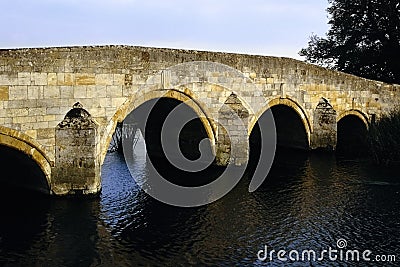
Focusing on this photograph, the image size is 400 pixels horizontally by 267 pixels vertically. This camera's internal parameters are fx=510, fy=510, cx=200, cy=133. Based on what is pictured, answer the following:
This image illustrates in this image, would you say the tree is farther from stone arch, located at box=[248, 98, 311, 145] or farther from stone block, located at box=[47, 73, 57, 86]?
stone block, located at box=[47, 73, 57, 86]

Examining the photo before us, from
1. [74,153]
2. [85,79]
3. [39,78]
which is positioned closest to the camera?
[39,78]

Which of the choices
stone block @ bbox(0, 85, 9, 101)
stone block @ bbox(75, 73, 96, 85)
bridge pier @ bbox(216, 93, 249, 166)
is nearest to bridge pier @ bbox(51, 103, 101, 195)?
stone block @ bbox(75, 73, 96, 85)

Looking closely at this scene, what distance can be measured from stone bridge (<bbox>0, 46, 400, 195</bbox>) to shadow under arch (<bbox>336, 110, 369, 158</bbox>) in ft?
2.74

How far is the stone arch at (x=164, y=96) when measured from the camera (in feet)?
37.6

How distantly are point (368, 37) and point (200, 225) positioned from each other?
58.7 feet

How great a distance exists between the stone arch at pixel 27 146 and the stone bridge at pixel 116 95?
0.06ft

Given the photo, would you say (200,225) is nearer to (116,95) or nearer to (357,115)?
(116,95)

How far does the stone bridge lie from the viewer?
9.84 m

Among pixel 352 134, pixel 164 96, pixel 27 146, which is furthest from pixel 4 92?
pixel 352 134

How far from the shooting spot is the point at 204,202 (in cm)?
1099

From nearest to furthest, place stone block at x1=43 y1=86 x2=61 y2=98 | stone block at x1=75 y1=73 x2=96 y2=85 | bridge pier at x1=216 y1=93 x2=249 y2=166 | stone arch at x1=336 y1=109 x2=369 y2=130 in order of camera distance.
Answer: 1. stone block at x1=43 y1=86 x2=61 y2=98
2. stone block at x1=75 y1=73 x2=96 y2=85
3. bridge pier at x1=216 y1=93 x2=249 y2=166
4. stone arch at x1=336 y1=109 x2=369 y2=130

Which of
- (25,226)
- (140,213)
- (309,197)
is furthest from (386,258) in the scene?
(25,226)

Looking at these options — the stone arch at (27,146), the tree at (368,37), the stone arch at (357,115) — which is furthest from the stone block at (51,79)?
the tree at (368,37)

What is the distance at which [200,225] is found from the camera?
30.5ft
